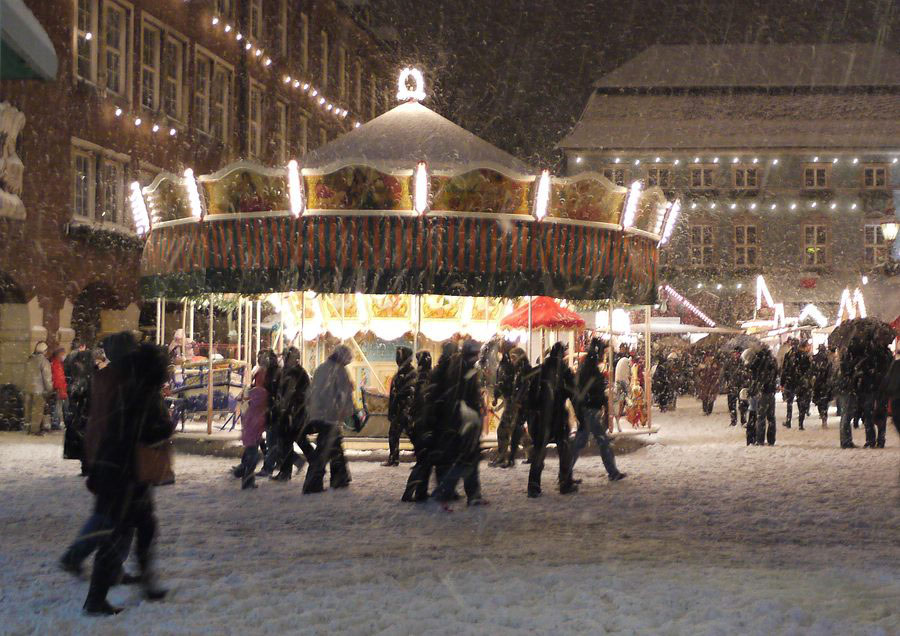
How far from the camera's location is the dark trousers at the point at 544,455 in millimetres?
11711

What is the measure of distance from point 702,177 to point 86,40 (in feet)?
112

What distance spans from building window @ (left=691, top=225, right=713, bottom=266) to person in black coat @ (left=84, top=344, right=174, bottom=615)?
48.0m

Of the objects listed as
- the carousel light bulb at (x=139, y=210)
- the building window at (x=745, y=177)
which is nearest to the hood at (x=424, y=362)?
the carousel light bulb at (x=139, y=210)

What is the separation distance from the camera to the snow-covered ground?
6.25 meters

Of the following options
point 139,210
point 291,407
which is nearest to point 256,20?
point 139,210

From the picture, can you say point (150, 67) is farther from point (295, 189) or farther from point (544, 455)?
point (544, 455)

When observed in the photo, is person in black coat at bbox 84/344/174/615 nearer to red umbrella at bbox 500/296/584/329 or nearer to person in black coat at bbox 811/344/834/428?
red umbrella at bbox 500/296/584/329

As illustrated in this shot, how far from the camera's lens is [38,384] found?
18.9 meters

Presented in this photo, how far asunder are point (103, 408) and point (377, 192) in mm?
10098

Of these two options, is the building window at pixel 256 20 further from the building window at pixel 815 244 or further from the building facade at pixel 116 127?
the building window at pixel 815 244

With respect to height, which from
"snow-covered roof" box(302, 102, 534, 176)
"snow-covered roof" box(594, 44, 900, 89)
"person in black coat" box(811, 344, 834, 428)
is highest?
"snow-covered roof" box(594, 44, 900, 89)

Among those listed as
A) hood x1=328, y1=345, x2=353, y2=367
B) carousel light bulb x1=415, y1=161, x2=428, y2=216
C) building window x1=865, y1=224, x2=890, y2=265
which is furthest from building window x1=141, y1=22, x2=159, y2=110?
building window x1=865, y1=224, x2=890, y2=265

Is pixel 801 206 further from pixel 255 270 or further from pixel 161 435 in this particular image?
pixel 161 435

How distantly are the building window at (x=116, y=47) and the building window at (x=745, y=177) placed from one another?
33000mm
